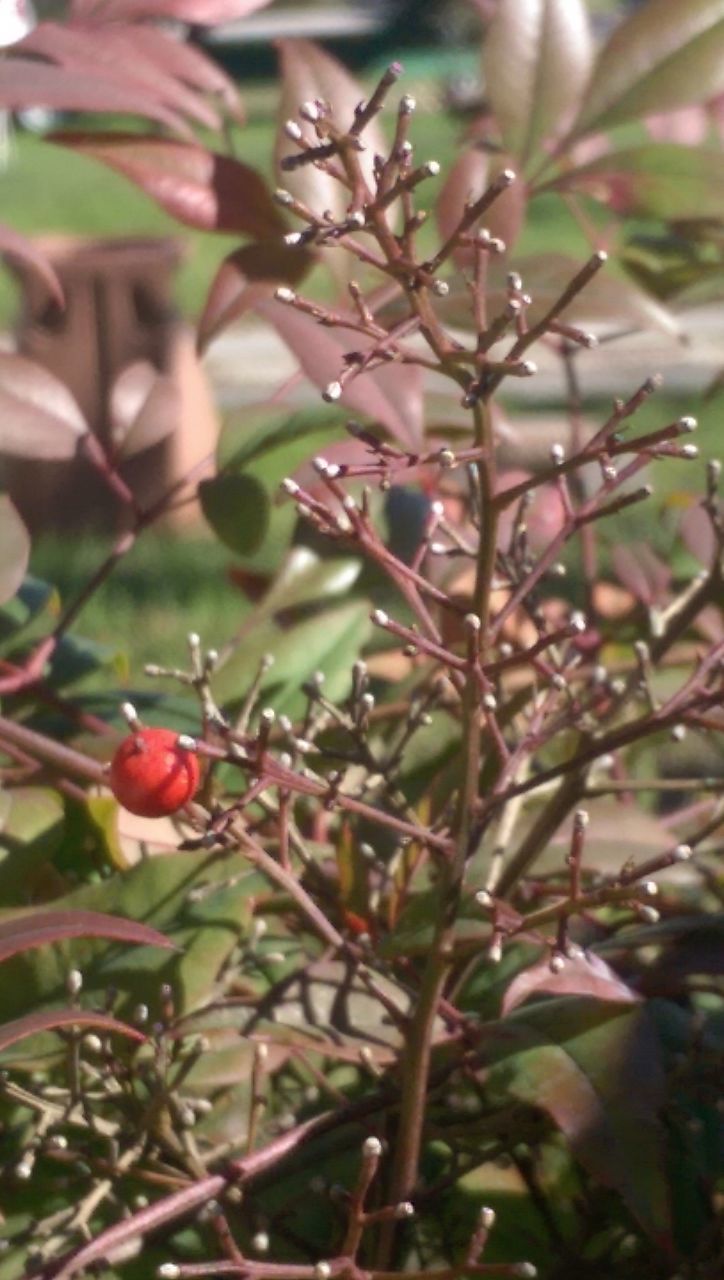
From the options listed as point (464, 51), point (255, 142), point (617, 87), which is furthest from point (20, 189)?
point (617, 87)

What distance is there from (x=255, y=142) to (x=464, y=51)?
423 cm

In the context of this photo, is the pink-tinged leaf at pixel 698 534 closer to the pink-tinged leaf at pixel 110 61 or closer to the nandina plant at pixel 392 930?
the nandina plant at pixel 392 930

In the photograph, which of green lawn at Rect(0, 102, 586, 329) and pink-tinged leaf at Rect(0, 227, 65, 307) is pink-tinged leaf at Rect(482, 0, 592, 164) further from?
green lawn at Rect(0, 102, 586, 329)

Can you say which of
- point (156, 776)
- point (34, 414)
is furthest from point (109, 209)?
point (156, 776)

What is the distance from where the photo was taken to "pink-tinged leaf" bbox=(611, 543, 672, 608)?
3.46ft

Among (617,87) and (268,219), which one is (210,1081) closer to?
(268,219)

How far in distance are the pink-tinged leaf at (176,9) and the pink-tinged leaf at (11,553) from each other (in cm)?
35

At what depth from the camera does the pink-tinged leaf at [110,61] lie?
2.98 ft

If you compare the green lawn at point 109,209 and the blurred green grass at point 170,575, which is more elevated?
the blurred green grass at point 170,575

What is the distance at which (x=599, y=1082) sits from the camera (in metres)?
0.63

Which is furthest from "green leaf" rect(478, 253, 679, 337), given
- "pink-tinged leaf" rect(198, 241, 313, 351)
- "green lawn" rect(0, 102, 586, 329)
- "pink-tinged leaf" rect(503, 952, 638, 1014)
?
"green lawn" rect(0, 102, 586, 329)

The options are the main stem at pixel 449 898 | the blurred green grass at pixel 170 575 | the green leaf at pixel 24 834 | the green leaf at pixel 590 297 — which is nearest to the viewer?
the main stem at pixel 449 898

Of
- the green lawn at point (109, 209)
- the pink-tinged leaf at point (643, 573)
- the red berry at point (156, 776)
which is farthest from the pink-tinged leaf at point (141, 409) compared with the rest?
the green lawn at point (109, 209)

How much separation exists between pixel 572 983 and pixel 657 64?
1.93ft
